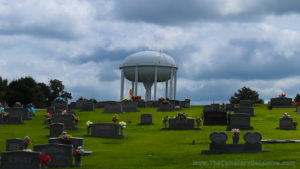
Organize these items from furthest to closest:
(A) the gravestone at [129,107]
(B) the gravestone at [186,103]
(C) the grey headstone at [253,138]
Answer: (B) the gravestone at [186,103]
(A) the gravestone at [129,107]
(C) the grey headstone at [253,138]

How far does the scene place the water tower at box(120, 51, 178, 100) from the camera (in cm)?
8738

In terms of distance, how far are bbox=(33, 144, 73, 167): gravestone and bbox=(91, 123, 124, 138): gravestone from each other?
12.3 metres

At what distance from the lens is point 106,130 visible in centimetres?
3209

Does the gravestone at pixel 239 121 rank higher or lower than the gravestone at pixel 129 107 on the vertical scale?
lower

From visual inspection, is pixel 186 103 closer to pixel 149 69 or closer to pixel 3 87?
pixel 149 69

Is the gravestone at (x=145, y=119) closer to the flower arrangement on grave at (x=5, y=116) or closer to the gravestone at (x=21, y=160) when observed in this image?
the flower arrangement on grave at (x=5, y=116)

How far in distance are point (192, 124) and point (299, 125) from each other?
881cm

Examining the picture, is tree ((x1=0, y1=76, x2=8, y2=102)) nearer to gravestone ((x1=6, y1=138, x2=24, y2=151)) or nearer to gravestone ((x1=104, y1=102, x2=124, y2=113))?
gravestone ((x1=104, y1=102, x2=124, y2=113))

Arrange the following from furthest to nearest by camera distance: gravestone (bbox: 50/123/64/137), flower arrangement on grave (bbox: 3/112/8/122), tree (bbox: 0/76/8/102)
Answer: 1. tree (bbox: 0/76/8/102)
2. flower arrangement on grave (bbox: 3/112/8/122)
3. gravestone (bbox: 50/123/64/137)

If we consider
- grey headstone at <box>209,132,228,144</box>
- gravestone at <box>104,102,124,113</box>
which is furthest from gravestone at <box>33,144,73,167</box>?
gravestone at <box>104,102,124,113</box>

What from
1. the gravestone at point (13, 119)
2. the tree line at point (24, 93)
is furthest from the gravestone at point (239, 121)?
the tree line at point (24, 93)

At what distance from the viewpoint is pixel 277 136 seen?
1131 inches

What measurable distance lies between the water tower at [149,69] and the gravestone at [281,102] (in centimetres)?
3129

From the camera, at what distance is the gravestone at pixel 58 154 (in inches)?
753
